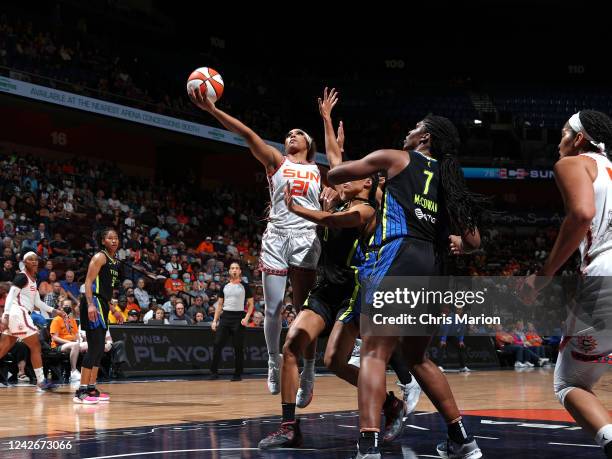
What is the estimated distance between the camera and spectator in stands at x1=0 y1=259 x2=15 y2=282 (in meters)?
14.1

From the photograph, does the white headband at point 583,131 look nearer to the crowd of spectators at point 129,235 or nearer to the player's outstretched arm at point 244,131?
the player's outstretched arm at point 244,131

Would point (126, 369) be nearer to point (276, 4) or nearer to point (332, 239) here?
point (332, 239)

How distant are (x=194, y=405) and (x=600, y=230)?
232 inches

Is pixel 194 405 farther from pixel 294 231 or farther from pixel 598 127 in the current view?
pixel 598 127

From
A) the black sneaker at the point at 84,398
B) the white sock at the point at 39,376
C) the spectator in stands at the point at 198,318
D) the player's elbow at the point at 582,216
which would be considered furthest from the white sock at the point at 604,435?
the spectator in stands at the point at 198,318

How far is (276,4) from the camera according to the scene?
33.8m

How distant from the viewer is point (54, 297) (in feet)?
47.6

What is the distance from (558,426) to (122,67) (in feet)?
69.4

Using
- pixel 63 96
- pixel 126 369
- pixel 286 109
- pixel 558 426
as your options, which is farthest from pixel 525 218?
pixel 558 426

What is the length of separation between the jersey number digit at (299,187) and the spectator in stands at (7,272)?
29.7 ft

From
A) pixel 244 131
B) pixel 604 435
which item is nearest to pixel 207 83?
pixel 244 131

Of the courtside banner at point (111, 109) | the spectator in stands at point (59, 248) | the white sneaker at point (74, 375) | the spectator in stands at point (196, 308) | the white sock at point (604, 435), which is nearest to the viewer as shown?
the white sock at point (604, 435)

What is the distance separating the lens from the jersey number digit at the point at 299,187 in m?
6.66

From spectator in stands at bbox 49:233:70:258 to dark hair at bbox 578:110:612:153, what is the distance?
589 inches
